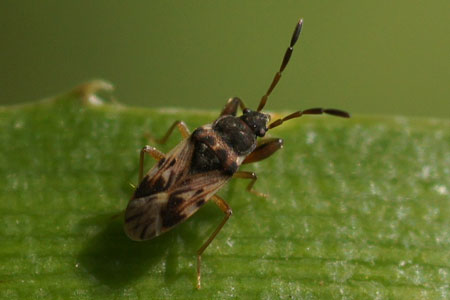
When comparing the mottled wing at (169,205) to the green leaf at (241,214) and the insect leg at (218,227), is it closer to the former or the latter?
the insect leg at (218,227)

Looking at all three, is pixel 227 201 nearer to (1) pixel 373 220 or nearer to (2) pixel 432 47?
(1) pixel 373 220

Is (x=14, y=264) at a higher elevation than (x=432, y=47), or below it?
below

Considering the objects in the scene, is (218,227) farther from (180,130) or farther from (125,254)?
(180,130)

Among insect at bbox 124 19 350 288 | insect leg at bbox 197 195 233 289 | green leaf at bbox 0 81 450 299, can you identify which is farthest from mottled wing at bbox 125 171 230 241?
green leaf at bbox 0 81 450 299

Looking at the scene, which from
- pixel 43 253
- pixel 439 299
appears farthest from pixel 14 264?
pixel 439 299

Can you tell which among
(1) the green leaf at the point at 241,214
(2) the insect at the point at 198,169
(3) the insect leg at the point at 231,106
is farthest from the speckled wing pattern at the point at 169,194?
(3) the insect leg at the point at 231,106

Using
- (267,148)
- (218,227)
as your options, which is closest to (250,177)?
(267,148)
